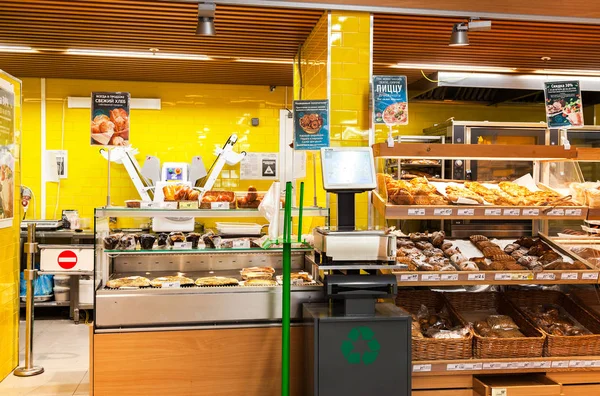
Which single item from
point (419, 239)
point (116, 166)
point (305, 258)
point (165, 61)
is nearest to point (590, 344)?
point (419, 239)

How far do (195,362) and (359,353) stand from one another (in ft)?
3.43

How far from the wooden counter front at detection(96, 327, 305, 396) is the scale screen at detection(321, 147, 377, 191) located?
102 centimetres

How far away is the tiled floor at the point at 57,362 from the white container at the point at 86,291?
0.93ft

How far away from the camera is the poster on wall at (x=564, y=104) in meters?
4.22

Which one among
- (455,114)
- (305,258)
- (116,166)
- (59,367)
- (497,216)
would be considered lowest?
(59,367)

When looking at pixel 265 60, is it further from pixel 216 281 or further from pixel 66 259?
pixel 216 281

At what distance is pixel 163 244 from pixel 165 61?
11.5 ft

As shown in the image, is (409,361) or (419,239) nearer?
(409,361)

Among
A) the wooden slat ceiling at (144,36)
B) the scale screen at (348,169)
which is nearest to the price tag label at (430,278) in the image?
the scale screen at (348,169)

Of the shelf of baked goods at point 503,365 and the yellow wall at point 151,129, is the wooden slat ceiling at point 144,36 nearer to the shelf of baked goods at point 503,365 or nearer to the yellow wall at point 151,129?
the yellow wall at point 151,129

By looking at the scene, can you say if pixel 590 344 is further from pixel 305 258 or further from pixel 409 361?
pixel 305 258

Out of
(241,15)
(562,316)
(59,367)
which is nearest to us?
(562,316)

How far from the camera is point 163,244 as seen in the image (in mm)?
3803

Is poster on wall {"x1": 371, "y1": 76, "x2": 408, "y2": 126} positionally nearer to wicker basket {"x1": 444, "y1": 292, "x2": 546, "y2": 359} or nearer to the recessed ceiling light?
wicker basket {"x1": 444, "y1": 292, "x2": 546, "y2": 359}
